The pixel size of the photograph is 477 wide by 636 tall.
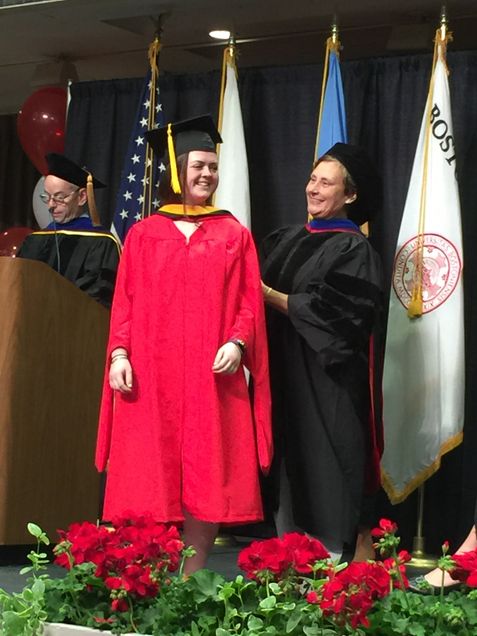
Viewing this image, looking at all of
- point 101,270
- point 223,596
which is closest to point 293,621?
point 223,596

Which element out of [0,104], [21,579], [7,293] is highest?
[0,104]

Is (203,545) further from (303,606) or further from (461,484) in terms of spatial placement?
(461,484)

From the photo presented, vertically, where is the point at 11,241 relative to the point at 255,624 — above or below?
above

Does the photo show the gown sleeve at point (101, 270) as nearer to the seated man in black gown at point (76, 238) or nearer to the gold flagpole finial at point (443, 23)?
the seated man in black gown at point (76, 238)

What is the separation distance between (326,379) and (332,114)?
5.08 feet

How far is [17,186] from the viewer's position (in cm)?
895

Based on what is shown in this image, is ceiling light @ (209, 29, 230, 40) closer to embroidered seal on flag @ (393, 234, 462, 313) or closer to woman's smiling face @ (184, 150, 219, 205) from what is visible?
embroidered seal on flag @ (393, 234, 462, 313)

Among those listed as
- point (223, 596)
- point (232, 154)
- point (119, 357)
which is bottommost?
point (223, 596)

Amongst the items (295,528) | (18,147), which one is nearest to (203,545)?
(295,528)

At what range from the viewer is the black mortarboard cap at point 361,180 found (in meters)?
4.25

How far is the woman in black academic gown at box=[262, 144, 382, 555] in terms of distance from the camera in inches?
158

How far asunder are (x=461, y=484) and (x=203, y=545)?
1.86 meters

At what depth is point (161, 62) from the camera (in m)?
6.48

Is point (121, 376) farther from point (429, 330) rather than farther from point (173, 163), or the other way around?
point (429, 330)
